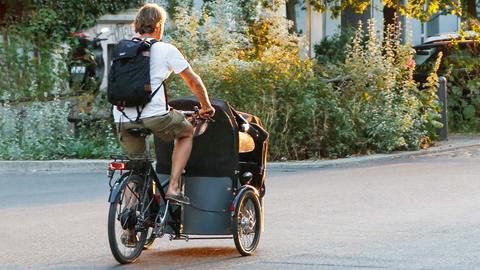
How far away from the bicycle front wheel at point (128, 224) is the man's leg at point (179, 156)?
23cm

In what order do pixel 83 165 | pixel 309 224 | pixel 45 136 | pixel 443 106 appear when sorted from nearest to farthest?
1. pixel 309 224
2. pixel 83 165
3. pixel 45 136
4. pixel 443 106

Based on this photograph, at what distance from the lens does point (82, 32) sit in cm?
2345

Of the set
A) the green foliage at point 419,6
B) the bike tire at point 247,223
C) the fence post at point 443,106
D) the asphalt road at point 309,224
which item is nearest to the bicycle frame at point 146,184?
the asphalt road at point 309,224

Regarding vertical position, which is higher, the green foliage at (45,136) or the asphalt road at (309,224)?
the green foliage at (45,136)

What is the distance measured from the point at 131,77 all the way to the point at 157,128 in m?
0.39

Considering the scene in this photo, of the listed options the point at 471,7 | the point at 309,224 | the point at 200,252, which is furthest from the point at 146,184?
the point at 471,7

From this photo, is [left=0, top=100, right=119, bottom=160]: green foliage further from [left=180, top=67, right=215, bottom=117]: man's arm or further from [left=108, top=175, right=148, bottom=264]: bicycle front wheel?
[left=180, top=67, right=215, bottom=117]: man's arm

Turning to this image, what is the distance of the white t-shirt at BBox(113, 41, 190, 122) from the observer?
28.3ft

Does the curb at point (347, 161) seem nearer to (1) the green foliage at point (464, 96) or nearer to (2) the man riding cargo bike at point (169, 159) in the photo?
(1) the green foliage at point (464, 96)

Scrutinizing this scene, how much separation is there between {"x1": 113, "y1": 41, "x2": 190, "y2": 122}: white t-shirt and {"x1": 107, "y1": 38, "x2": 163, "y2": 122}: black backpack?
0.03 meters

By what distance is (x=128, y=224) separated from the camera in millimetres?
8602

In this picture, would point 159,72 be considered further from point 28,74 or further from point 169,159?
point 28,74

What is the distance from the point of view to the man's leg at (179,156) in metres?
8.84

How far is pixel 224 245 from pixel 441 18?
29.1 metres
